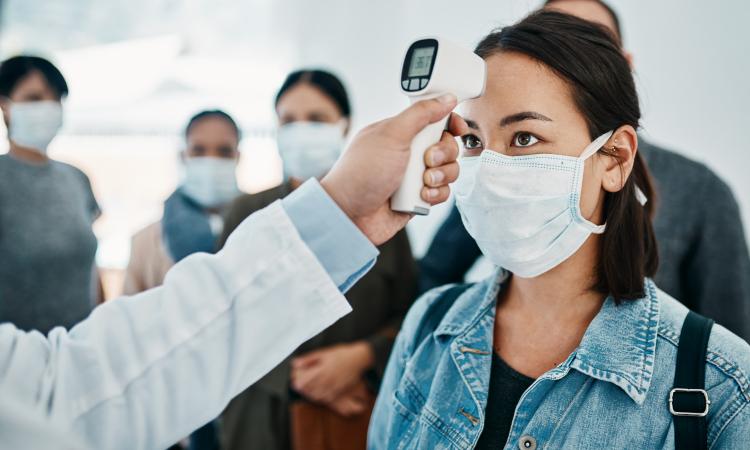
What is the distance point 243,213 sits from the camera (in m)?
2.21

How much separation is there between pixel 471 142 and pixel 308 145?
47.4 inches

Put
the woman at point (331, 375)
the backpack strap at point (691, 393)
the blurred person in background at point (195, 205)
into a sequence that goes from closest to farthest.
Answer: the backpack strap at point (691, 393) < the woman at point (331, 375) < the blurred person in background at point (195, 205)

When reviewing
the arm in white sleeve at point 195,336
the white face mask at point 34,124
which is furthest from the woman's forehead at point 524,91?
the white face mask at point 34,124

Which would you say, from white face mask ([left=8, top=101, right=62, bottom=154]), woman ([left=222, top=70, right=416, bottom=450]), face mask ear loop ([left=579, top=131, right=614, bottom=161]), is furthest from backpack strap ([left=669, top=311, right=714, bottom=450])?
white face mask ([left=8, top=101, right=62, bottom=154])

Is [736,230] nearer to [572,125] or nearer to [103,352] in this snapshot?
[572,125]

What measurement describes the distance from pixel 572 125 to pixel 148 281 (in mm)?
2073

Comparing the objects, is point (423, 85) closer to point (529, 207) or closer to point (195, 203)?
point (529, 207)

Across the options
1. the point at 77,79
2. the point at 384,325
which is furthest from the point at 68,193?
the point at 77,79

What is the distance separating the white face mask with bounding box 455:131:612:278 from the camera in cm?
114

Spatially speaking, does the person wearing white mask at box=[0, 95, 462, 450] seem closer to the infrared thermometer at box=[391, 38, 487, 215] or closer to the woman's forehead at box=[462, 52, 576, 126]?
the infrared thermometer at box=[391, 38, 487, 215]

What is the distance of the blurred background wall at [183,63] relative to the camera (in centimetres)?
388

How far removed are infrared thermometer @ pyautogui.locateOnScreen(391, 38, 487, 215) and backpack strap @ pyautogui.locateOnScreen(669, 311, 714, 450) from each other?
1.71 feet

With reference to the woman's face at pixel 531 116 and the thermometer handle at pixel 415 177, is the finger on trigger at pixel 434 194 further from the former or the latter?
the woman's face at pixel 531 116

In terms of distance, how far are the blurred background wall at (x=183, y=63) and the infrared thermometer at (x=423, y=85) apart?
2.33 metres
